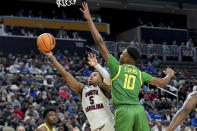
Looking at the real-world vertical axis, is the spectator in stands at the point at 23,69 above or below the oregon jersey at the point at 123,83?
below

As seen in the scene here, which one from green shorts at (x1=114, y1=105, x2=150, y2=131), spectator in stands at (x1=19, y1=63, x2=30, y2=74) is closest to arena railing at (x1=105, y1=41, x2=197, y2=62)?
spectator in stands at (x1=19, y1=63, x2=30, y2=74)

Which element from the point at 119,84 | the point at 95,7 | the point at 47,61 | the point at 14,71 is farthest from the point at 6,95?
the point at 95,7

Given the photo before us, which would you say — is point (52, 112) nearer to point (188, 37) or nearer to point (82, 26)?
point (82, 26)

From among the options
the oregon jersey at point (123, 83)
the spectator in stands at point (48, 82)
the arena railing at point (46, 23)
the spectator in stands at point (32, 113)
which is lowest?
the spectator in stands at point (32, 113)

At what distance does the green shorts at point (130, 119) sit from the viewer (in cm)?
548

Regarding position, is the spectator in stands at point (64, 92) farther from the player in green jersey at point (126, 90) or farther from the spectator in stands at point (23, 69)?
the player in green jersey at point (126, 90)

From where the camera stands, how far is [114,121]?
19.7 ft

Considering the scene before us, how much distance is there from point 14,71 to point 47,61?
2.19 meters

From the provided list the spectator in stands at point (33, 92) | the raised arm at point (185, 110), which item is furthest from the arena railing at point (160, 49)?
the raised arm at point (185, 110)

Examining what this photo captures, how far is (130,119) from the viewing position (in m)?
5.49

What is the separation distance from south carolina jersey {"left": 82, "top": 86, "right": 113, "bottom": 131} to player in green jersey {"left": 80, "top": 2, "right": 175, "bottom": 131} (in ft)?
1.37

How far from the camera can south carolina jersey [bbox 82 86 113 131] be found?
19.7ft

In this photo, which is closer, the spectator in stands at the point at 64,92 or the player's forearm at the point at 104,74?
the player's forearm at the point at 104,74

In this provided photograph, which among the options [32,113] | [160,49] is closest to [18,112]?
[32,113]
